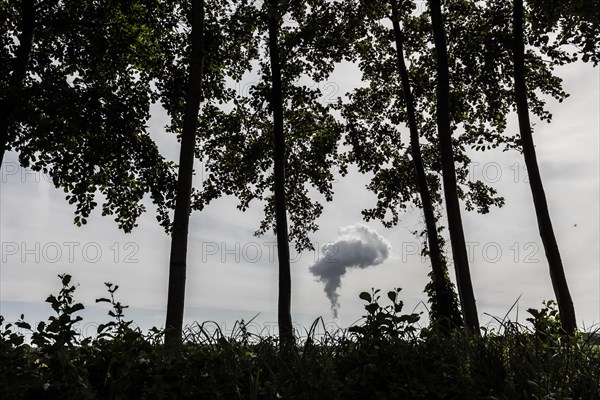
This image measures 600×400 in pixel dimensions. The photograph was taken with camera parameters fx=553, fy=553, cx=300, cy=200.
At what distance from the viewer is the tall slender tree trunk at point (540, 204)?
1189 cm

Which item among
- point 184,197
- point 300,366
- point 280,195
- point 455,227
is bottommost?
point 300,366

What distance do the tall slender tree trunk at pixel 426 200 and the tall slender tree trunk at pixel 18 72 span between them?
34.8 ft

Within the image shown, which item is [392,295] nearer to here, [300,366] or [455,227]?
[300,366]

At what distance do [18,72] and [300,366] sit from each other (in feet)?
41.0

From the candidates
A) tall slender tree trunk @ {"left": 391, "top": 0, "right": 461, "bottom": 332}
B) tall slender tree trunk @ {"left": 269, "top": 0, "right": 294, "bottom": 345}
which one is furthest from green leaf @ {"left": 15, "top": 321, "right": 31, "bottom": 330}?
tall slender tree trunk @ {"left": 391, "top": 0, "right": 461, "bottom": 332}

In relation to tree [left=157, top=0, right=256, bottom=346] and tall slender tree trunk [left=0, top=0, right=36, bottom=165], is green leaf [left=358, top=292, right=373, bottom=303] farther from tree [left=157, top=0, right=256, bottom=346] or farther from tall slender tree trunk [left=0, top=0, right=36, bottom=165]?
tall slender tree trunk [left=0, top=0, right=36, bottom=165]

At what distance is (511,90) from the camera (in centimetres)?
1642

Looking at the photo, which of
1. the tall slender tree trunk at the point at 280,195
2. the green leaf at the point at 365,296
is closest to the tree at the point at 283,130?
the tall slender tree trunk at the point at 280,195

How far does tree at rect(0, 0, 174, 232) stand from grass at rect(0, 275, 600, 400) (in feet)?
27.3

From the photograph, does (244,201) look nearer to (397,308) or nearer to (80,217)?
(80,217)

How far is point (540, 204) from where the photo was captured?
12453mm

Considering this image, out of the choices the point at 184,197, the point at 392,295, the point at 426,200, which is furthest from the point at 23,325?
the point at 426,200

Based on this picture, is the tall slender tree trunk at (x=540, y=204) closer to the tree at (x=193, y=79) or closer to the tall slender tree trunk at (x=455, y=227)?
the tall slender tree trunk at (x=455, y=227)

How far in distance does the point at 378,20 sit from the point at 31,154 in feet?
38.9
